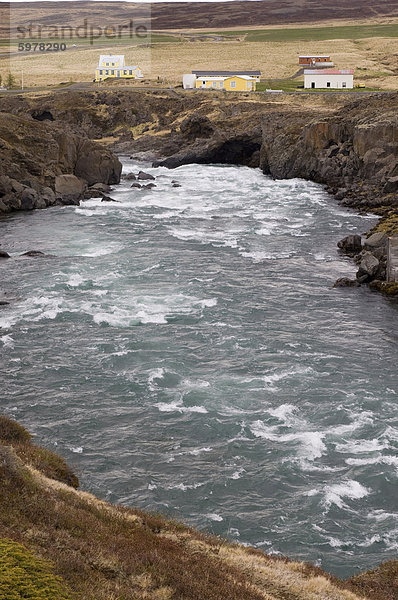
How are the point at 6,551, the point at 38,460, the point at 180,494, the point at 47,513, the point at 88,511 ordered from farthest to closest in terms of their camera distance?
1. the point at 180,494
2. the point at 38,460
3. the point at 88,511
4. the point at 47,513
5. the point at 6,551

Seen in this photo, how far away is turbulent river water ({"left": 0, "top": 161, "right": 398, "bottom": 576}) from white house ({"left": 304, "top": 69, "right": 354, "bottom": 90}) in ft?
284

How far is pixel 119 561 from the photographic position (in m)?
16.1

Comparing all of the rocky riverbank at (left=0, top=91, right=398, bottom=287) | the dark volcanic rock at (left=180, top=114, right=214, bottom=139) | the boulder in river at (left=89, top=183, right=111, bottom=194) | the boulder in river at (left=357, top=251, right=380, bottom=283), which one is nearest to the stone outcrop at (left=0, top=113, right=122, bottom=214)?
the rocky riverbank at (left=0, top=91, right=398, bottom=287)

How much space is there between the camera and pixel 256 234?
64750 millimetres

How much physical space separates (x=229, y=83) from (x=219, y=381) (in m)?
122

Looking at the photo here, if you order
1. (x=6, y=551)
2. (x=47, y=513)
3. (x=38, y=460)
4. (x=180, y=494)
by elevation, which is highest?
(x=6, y=551)

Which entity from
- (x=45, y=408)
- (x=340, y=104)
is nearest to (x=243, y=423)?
(x=45, y=408)

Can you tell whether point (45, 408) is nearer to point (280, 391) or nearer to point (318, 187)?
point (280, 391)

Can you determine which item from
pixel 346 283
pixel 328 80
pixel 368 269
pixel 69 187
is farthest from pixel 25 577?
pixel 328 80

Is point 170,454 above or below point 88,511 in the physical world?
below

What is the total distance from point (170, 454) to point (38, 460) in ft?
21.0

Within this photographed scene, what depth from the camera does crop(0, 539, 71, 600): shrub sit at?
488 inches

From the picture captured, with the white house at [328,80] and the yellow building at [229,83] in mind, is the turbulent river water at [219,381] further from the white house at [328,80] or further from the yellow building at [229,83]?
the yellow building at [229,83]

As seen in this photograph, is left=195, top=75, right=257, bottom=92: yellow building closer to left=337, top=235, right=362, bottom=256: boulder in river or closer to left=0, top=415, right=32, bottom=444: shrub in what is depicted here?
left=337, top=235, right=362, bottom=256: boulder in river
